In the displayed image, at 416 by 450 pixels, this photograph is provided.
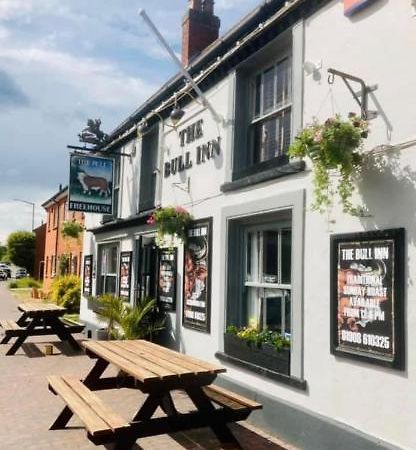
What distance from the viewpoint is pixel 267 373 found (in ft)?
19.8

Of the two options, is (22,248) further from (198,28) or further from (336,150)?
(336,150)

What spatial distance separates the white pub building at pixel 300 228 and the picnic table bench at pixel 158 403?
908 mm

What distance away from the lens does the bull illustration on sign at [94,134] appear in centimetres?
1328

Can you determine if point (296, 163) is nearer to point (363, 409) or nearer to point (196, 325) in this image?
point (363, 409)

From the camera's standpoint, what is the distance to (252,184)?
22.0 ft

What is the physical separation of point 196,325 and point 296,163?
3.24m

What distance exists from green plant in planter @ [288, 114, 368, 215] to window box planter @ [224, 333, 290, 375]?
1877mm

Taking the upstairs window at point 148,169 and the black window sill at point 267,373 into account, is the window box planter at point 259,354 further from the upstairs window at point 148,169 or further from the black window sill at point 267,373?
the upstairs window at point 148,169

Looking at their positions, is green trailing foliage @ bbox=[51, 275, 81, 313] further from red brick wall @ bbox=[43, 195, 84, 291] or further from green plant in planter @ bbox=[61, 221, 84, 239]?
green plant in planter @ bbox=[61, 221, 84, 239]

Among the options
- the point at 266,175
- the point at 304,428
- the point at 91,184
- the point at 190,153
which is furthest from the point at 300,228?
the point at 91,184

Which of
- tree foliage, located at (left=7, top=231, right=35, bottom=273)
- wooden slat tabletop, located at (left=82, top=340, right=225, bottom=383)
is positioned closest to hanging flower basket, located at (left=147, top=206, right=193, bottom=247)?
wooden slat tabletop, located at (left=82, top=340, right=225, bottom=383)

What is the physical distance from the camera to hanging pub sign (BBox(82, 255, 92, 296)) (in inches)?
570

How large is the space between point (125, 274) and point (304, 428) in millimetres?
6823

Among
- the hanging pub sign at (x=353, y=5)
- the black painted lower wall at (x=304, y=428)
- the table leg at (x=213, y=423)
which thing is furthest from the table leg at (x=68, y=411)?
the hanging pub sign at (x=353, y=5)
